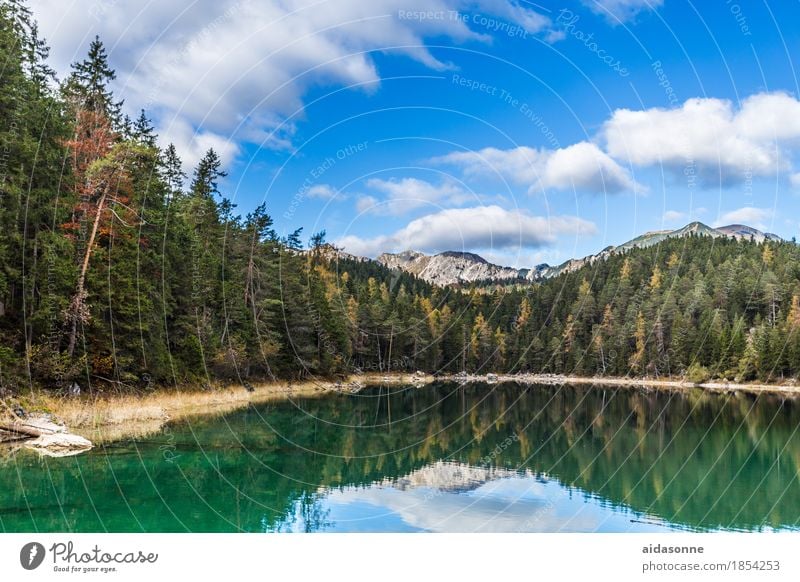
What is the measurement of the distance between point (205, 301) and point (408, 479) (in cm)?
3377

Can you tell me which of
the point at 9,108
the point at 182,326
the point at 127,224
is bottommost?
the point at 182,326

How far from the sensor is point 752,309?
119 meters

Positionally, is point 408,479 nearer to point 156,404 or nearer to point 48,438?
point 48,438

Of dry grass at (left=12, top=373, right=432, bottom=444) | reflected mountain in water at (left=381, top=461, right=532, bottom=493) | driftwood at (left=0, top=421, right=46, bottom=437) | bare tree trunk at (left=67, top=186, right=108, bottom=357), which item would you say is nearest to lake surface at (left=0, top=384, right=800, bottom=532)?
reflected mountain in water at (left=381, top=461, right=532, bottom=493)

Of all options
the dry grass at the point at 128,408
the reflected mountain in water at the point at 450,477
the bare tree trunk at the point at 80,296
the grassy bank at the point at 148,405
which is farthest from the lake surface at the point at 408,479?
the bare tree trunk at the point at 80,296

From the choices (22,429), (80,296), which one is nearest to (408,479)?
(22,429)

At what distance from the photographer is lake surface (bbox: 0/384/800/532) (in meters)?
17.8

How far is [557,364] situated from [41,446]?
112657 millimetres

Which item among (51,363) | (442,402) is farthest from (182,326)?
(442,402)

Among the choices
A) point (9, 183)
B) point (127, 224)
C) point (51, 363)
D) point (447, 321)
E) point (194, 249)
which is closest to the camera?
point (9, 183)

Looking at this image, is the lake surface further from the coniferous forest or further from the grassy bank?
the coniferous forest

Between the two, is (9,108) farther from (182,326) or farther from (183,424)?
(182,326)

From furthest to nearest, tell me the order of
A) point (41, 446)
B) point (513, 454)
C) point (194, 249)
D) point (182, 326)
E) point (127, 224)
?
point (194, 249), point (182, 326), point (127, 224), point (513, 454), point (41, 446)

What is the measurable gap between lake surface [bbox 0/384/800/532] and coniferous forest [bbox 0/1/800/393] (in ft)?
23.3
